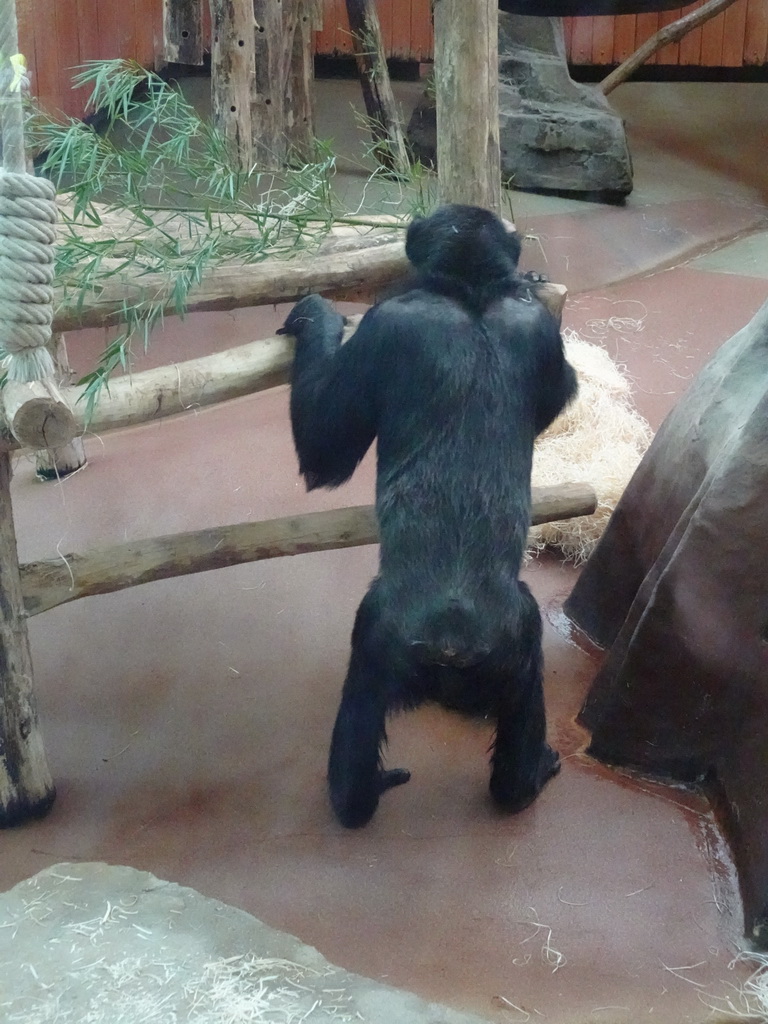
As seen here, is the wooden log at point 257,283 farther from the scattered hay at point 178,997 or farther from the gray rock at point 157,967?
the scattered hay at point 178,997

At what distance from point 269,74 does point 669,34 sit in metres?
3.77

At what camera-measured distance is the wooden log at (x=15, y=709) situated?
8.41ft

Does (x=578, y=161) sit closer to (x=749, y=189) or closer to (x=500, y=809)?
(x=749, y=189)

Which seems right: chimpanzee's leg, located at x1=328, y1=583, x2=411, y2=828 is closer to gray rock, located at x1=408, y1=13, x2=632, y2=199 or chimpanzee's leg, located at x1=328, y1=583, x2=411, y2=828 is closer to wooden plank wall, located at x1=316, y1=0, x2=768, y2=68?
gray rock, located at x1=408, y1=13, x2=632, y2=199

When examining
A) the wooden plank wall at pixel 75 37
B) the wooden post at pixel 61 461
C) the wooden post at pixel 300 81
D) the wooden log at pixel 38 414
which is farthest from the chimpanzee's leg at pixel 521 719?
the wooden post at pixel 300 81

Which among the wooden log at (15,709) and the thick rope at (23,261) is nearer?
the thick rope at (23,261)

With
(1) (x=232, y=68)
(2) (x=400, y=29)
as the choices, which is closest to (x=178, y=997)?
(1) (x=232, y=68)

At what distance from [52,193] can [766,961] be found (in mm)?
2210

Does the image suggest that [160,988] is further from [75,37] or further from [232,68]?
[75,37]

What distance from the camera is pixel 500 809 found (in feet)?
9.20

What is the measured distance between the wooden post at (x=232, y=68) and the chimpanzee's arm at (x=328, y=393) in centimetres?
A: 260

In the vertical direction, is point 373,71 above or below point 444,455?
above

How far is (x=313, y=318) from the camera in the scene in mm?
2670

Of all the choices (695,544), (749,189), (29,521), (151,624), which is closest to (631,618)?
(695,544)
